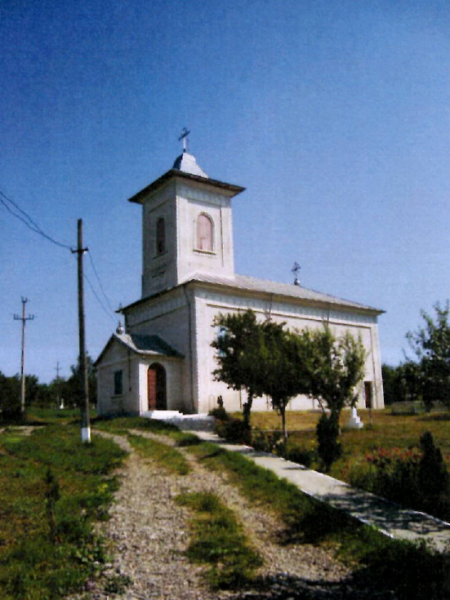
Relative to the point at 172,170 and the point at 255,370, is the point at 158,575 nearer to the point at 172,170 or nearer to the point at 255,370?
the point at 255,370

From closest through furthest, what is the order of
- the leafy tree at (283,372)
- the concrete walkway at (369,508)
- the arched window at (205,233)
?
the concrete walkway at (369,508) < the leafy tree at (283,372) < the arched window at (205,233)

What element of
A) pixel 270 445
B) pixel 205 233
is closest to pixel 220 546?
pixel 270 445

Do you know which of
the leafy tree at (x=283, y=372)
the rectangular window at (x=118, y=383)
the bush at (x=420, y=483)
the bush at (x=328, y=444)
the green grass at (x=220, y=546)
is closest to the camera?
the green grass at (x=220, y=546)

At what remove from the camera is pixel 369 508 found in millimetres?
10234

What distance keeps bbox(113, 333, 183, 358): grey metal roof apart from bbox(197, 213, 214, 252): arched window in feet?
20.6

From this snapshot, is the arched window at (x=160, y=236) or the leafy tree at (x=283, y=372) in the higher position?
the arched window at (x=160, y=236)

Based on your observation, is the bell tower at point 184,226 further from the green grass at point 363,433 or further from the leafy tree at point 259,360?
the green grass at point 363,433

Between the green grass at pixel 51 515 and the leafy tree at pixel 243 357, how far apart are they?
6.07 meters

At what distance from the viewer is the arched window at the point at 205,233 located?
3356 centimetres

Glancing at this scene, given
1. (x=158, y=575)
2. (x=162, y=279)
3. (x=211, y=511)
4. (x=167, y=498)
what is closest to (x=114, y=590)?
(x=158, y=575)

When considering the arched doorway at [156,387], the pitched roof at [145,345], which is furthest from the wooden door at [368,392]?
the arched doorway at [156,387]

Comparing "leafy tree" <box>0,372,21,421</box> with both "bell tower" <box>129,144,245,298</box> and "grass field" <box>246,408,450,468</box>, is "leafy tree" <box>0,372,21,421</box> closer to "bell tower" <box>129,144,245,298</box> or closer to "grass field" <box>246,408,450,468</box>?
"bell tower" <box>129,144,245,298</box>

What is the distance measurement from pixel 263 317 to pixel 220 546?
24693 millimetres

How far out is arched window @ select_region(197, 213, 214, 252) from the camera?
33.6m
